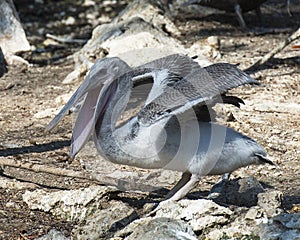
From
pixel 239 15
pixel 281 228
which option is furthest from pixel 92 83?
pixel 239 15

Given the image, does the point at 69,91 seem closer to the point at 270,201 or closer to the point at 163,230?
the point at 270,201

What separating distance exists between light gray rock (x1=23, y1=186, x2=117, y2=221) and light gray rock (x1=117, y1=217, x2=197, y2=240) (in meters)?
0.63

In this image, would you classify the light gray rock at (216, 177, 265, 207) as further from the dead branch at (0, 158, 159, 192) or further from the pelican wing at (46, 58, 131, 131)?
the pelican wing at (46, 58, 131, 131)

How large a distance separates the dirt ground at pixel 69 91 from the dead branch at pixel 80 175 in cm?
7

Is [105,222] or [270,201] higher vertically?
[105,222]

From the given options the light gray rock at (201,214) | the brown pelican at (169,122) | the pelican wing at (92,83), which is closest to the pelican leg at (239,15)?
the brown pelican at (169,122)

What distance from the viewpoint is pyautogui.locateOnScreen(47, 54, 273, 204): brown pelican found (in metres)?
4.34

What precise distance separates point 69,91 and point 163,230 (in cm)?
383

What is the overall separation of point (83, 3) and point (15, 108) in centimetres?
528

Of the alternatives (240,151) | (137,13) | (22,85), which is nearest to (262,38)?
(137,13)

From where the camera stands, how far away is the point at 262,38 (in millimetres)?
9141

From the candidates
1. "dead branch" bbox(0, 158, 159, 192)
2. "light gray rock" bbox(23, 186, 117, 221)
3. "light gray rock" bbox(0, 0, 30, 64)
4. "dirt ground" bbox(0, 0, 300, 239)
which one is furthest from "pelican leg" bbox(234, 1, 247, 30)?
"light gray rock" bbox(23, 186, 117, 221)

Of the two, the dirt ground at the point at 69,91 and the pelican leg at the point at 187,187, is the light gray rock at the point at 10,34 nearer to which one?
the dirt ground at the point at 69,91

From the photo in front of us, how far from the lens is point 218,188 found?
480cm
